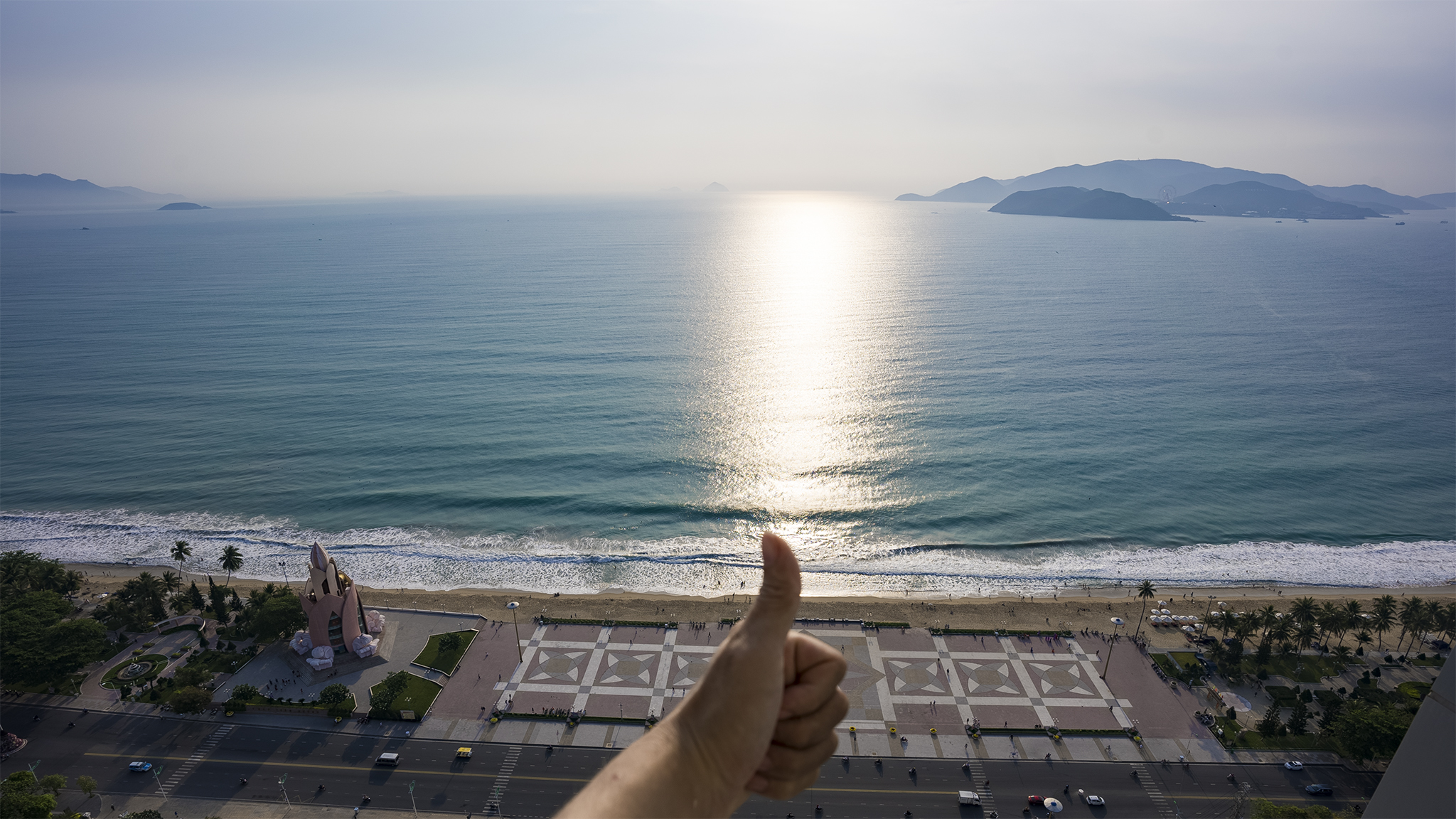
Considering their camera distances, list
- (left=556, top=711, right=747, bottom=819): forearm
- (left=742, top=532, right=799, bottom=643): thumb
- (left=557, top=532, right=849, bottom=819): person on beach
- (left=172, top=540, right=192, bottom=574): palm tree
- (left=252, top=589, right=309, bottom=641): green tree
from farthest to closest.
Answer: (left=172, top=540, right=192, bottom=574): palm tree
(left=252, top=589, right=309, bottom=641): green tree
(left=742, top=532, right=799, bottom=643): thumb
(left=557, top=532, right=849, bottom=819): person on beach
(left=556, top=711, right=747, bottom=819): forearm

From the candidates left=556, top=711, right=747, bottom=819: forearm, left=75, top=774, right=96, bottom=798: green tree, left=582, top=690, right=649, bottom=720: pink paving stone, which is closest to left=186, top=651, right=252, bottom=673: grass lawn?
left=75, top=774, right=96, bottom=798: green tree

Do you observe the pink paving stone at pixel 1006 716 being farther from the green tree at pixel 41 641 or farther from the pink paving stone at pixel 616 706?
the green tree at pixel 41 641

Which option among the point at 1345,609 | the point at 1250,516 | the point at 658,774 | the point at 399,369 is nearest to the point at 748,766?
the point at 658,774

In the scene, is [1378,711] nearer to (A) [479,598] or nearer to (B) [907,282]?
(A) [479,598]

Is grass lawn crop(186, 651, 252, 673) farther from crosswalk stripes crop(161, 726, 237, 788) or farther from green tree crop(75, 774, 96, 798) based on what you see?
green tree crop(75, 774, 96, 798)

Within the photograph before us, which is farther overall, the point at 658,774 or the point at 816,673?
the point at 816,673

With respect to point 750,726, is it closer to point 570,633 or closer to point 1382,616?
point 570,633

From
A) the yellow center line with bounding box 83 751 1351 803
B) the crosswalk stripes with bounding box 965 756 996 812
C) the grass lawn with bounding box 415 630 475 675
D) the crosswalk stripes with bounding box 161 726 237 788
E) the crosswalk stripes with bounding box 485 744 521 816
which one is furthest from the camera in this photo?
the grass lawn with bounding box 415 630 475 675

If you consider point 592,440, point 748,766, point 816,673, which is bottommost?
point 592,440
